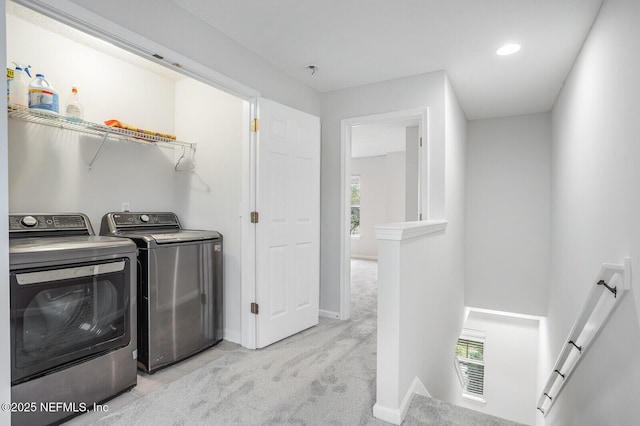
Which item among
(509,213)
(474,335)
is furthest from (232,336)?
(509,213)

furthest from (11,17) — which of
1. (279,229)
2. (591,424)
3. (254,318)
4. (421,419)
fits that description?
(591,424)

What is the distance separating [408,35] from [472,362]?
529cm

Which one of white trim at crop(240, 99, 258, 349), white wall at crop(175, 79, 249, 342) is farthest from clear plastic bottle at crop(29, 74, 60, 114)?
white trim at crop(240, 99, 258, 349)

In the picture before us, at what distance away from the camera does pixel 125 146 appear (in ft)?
9.75

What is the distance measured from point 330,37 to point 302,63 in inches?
20.1

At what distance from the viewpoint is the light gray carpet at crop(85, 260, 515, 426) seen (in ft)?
6.03

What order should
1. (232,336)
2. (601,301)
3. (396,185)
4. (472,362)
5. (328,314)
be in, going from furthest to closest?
(396,185) < (472,362) < (328,314) < (232,336) < (601,301)

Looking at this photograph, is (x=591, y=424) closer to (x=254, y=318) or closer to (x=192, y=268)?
(x=254, y=318)

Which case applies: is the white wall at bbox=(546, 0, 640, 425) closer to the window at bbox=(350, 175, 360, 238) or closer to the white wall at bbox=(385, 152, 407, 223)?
the white wall at bbox=(385, 152, 407, 223)

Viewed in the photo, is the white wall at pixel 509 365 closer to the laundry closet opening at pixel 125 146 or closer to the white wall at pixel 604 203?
the white wall at pixel 604 203

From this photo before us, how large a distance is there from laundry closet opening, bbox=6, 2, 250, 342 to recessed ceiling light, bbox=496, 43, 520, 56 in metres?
2.13

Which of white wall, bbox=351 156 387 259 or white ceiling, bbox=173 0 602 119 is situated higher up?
white ceiling, bbox=173 0 602 119

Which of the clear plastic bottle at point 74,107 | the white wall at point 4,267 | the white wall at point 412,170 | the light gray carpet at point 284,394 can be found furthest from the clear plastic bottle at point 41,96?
the white wall at point 412,170

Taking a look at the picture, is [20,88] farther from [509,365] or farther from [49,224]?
[509,365]
